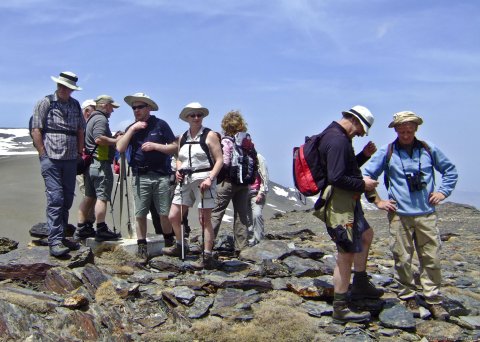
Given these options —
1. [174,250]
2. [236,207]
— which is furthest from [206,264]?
[236,207]

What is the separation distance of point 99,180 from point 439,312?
19.9 ft

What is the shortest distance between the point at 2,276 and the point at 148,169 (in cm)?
274

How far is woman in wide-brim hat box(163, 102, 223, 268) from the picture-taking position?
8.63 metres

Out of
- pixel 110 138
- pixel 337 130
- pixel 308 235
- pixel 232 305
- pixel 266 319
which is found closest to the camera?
pixel 337 130

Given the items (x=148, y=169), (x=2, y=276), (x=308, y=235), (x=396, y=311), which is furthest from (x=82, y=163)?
(x=308, y=235)

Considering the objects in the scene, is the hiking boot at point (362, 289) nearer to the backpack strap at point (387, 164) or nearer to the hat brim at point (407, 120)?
the backpack strap at point (387, 164)

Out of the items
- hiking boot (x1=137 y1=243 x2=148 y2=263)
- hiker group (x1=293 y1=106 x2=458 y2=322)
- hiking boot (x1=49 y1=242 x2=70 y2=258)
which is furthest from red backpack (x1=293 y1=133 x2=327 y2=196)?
hiking boot (x1=49 y1=242 x2=70 y2=258)

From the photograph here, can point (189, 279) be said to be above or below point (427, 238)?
below

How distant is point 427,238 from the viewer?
7.23 m

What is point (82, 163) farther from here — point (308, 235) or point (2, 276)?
point (308, 235)

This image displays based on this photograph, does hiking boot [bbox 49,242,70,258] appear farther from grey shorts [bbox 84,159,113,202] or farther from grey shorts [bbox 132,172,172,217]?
grey shorts [bbox 84,159,113,202]

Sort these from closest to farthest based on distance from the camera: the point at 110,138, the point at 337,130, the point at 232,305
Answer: the point at 337,130 < the point at 232,305 < the point at 110,138

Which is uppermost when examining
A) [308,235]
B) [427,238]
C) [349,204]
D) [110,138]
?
[110,138]

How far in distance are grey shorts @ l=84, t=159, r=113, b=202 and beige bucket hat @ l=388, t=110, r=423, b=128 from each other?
5.29 meters
